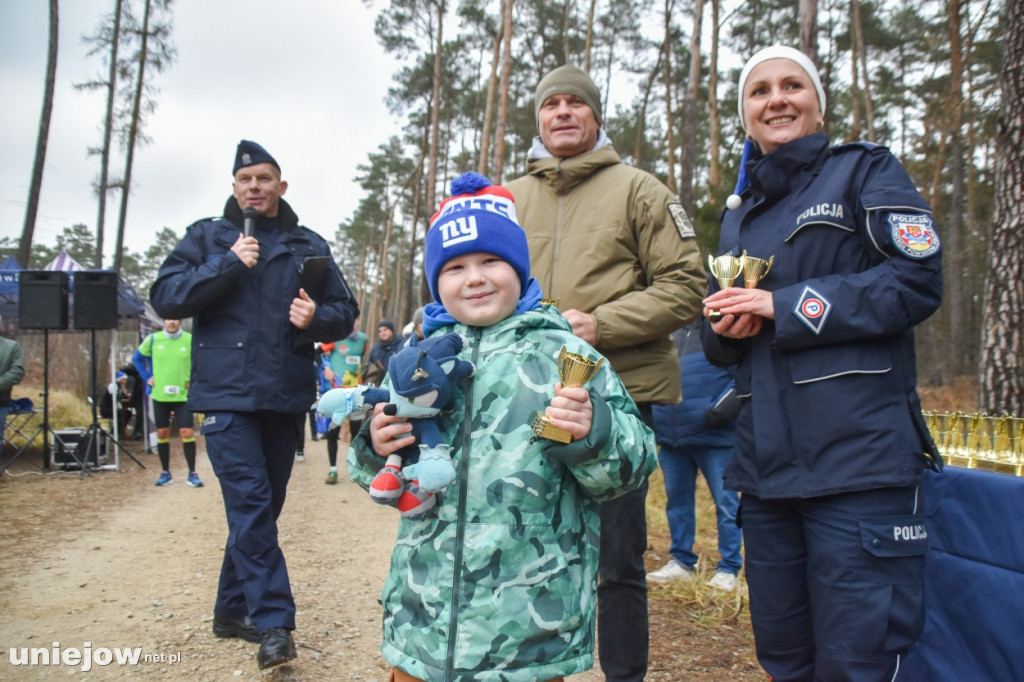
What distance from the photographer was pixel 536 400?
5.69 ft

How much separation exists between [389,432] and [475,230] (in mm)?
589

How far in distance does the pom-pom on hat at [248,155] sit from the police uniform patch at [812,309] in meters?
2.89

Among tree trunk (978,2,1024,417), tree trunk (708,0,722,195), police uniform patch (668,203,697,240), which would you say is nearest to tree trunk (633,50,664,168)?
tree trunk (708,0,722,195)

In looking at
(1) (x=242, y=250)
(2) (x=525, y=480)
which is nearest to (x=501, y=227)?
(2) (x=525, y=480)

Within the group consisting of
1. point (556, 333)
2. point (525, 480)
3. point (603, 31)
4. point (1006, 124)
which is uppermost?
point (603, 31)

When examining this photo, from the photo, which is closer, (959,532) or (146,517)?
(959,532)

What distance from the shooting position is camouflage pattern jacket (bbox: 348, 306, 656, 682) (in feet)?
5.26

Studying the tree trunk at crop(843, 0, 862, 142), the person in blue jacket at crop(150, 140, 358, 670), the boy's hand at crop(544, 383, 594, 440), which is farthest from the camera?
the tree trunk at crop(843, 0, 862, 142)

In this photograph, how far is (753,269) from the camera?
6.72 feet

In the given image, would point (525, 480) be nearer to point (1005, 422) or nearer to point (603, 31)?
point (1005, 422)

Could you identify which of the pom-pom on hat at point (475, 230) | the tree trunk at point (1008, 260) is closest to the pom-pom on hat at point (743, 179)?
the pom-pom on hat at point (475, 230)

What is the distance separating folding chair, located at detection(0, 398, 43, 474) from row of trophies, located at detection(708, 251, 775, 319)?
1113cm

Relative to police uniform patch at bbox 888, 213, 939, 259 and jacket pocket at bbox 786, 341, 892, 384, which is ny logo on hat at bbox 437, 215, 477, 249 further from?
police uniform patch at bbox 888, 213, 939, 259

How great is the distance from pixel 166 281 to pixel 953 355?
1943 cm
